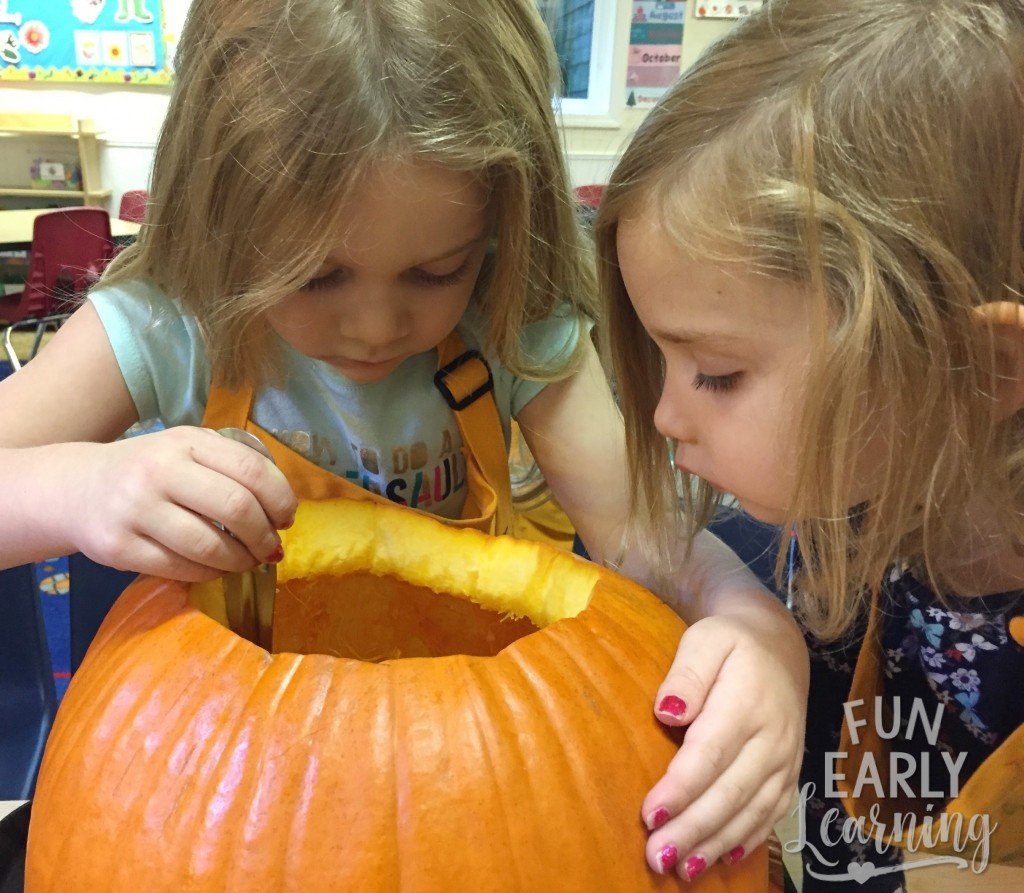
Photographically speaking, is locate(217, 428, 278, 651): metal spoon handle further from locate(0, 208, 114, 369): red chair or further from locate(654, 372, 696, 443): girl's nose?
locate(0, 208, 114, 369): red chair

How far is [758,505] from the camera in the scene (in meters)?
0.57

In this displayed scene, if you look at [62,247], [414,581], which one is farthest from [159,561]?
[62,247]

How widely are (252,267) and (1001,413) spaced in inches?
19.7

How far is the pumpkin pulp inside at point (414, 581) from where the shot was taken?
0.57 metres

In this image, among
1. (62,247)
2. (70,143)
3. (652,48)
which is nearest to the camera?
(62,247)

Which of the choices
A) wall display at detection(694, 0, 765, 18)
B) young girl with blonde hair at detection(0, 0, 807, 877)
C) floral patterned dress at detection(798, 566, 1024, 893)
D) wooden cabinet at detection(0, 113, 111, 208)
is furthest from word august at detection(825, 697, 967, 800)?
wooden cabinet at detection(0, 113, 111, 208)

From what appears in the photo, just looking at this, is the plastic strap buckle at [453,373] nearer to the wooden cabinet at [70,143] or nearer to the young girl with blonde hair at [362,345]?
the young girl with blonde hair at [362,345]

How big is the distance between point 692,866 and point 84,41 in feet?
14.5

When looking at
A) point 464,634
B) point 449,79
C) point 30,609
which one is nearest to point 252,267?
point 449,79

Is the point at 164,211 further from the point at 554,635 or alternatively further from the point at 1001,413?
the point at 1001,413

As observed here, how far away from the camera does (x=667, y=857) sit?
1.34 ft

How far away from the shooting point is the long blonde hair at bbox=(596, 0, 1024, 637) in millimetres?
442

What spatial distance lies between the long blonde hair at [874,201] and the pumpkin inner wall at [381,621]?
22 centimetres

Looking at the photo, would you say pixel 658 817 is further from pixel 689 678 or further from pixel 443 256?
pixel 443 256
